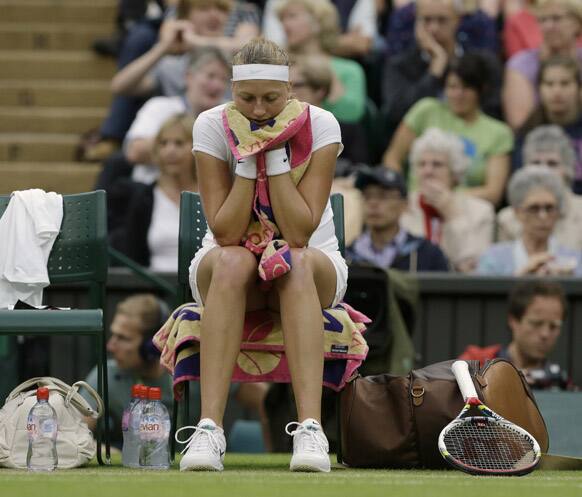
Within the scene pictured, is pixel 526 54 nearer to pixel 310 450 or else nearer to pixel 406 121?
pixel 406 121

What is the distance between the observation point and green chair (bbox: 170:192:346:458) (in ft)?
21.1

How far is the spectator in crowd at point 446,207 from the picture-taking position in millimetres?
9719

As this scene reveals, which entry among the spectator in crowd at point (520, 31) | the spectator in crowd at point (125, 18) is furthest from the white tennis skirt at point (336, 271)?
the spectator in crowd at point (125, 18)

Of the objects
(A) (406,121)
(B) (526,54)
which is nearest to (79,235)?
(A) (406,121)

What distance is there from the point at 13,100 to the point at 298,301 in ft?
23.1

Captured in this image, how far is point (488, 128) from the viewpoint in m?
10.4

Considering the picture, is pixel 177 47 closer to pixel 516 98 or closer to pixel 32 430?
pixel 516 98

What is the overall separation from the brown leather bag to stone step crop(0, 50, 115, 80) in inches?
273

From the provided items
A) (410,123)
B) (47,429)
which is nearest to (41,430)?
(47,429)

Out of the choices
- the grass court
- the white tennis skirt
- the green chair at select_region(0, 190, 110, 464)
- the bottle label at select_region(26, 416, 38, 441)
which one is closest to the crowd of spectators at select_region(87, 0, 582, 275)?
the green chair at select_region(0, 190, 110, 464)

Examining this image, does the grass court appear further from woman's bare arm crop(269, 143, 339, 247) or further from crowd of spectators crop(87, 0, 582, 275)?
crowd of spectators crop(87, 0, 582, 275)

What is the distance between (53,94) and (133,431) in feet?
21.8

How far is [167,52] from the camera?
10.9 meters

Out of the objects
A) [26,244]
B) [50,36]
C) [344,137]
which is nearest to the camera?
[26,244]
